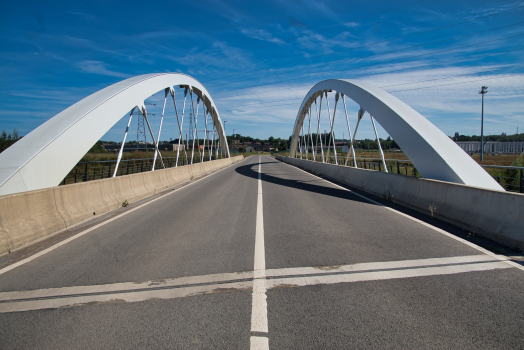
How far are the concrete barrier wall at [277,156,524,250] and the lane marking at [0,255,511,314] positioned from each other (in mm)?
1336

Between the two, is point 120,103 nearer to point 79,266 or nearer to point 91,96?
point 91,96

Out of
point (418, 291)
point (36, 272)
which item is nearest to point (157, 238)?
point (36, 272)

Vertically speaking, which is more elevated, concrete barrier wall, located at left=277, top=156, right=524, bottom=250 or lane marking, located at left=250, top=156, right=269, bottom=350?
concrete barrier wall, located at left=277, top=156, right=524, bottom=250

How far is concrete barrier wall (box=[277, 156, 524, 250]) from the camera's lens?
5414mm

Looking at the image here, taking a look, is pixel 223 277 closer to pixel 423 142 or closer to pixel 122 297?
pixel 122 297

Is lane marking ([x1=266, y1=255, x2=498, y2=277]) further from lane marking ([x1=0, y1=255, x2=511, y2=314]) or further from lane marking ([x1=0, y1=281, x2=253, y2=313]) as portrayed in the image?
lane marking ([x1=0, y1=281, x2=253, y2=313])

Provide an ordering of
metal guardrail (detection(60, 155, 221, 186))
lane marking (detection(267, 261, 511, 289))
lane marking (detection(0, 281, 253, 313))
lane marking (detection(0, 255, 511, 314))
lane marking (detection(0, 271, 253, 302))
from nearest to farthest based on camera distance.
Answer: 1. lane marking (detection(0, 281, 253, 313))
2. lane marking (detection(0, 255, 511, 314))
3. lane marking (detection(0, 271, 253, 302))
4. lane marking (detection(267, 261, 511, 289))
5. metal guardrail (detection(60, 155, 221, 186))

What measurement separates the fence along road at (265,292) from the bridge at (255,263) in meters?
0.02

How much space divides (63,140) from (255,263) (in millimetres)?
7340

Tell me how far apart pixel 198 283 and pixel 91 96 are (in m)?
10.5

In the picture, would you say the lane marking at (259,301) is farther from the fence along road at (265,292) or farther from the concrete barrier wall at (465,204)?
the concrete barrier wall at (465,204)

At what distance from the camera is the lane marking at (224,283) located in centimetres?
357

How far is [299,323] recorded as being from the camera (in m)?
2.98

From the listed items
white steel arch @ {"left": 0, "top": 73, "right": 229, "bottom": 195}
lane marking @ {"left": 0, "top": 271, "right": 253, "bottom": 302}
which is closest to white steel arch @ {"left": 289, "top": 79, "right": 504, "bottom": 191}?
lane marking @ {"left": 0, "top": 271, "right": 253, "bottom": 302}
